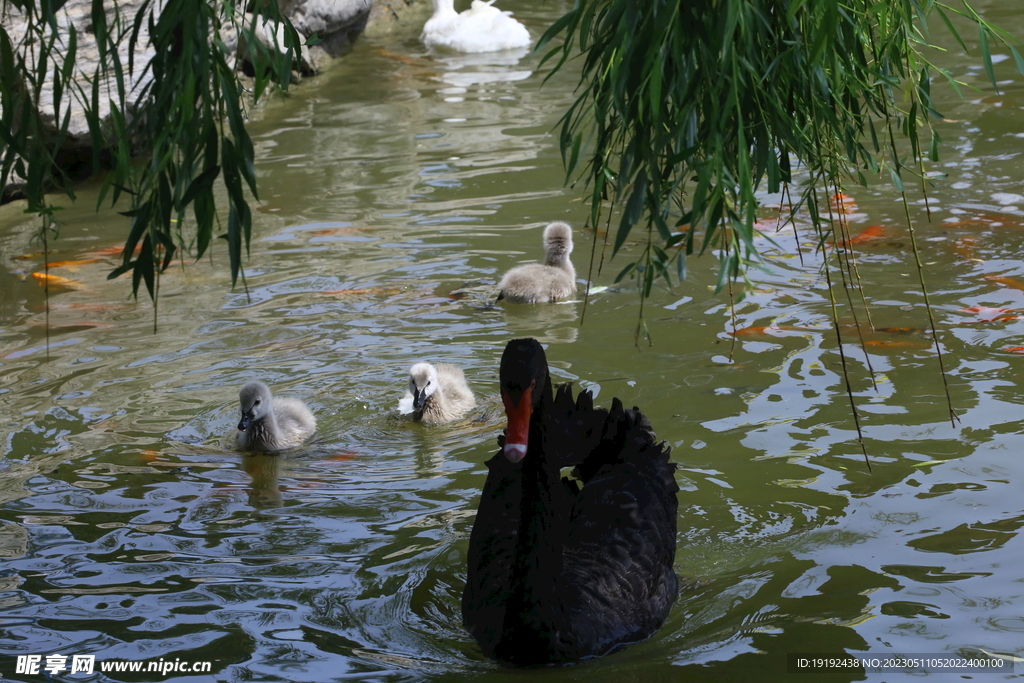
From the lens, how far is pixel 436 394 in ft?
18.2

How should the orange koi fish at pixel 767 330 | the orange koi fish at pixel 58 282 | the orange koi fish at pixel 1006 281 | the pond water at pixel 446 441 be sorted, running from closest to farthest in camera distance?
the pond water at pixel 446 441
the orange koi fish at pixel 767 330
the orange koi fish at pixel 1006 281
the orange koi fish at pixel 58 282

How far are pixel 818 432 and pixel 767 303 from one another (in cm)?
175

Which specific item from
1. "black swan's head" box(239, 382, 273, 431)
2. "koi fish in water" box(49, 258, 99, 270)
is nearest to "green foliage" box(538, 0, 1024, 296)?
"black swan's head" box(239, 382, 273, 431)

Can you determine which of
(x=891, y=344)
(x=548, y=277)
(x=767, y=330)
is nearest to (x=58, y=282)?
(x=548, y=277)

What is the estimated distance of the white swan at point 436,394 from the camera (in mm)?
5445

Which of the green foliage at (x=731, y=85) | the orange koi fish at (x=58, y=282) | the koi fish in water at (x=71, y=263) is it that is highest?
the green foliage at (x=731, y=85)

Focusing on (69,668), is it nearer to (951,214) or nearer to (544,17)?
(951,214)

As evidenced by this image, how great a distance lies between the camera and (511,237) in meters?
8.41

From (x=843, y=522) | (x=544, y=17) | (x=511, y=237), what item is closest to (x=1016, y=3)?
(x=544, y=17)

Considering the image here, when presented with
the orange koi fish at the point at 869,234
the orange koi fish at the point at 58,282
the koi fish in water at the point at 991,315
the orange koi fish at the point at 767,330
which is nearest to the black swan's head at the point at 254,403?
the orange koi fish at the point at 767,330

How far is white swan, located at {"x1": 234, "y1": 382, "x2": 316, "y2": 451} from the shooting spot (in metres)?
5.29

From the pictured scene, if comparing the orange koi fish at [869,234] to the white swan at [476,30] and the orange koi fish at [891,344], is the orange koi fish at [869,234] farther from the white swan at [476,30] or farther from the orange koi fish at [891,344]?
the white swan at [476,30]

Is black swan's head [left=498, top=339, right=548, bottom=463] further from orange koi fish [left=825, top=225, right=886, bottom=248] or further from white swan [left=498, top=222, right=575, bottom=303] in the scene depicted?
orange koi fish [left=825, top=225, right=886, bottom=248]

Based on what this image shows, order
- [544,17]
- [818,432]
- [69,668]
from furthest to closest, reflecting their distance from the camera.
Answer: [544,17], [818,432], [69,668]
